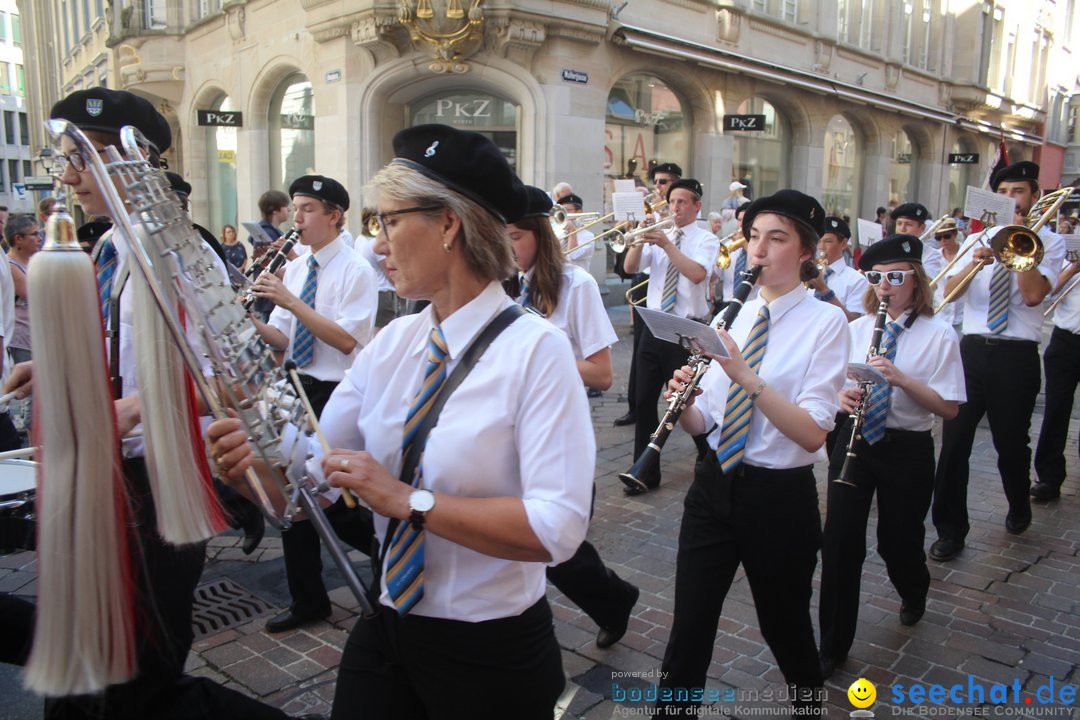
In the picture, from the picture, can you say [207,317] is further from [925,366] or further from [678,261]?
[678,261]

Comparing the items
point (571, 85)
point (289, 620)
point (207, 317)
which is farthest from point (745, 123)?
point (207, 317)

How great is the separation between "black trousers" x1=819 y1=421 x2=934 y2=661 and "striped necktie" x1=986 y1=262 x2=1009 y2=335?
6.67 feet

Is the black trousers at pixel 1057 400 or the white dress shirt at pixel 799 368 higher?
the white dress shirt at pixel 799 368

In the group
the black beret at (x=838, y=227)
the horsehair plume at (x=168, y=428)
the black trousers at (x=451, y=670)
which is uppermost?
the black beret at (x=838, y=227)

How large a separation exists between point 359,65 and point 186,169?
953 centimetres

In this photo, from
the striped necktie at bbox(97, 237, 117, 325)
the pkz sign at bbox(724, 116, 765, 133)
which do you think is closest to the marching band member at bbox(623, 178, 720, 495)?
the striped necktie at bbox(97, 237, 117, 325)

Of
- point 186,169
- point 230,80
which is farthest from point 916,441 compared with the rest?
point 186,169

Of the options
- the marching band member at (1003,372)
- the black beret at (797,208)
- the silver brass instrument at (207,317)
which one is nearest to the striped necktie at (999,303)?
the marching band member at (1003,372)

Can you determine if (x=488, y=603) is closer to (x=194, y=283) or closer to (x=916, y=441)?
→ (x=194, y=283)

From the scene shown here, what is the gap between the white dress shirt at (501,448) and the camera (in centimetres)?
187

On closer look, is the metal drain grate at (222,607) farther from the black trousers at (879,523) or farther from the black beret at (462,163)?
the black beret at (462,163)

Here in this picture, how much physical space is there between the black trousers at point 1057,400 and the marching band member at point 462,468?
5871 millimetres

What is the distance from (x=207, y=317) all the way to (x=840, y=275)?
6244mm

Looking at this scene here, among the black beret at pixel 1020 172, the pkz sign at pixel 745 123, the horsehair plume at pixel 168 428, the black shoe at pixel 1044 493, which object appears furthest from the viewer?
the pkz sign at pixel 745 123
